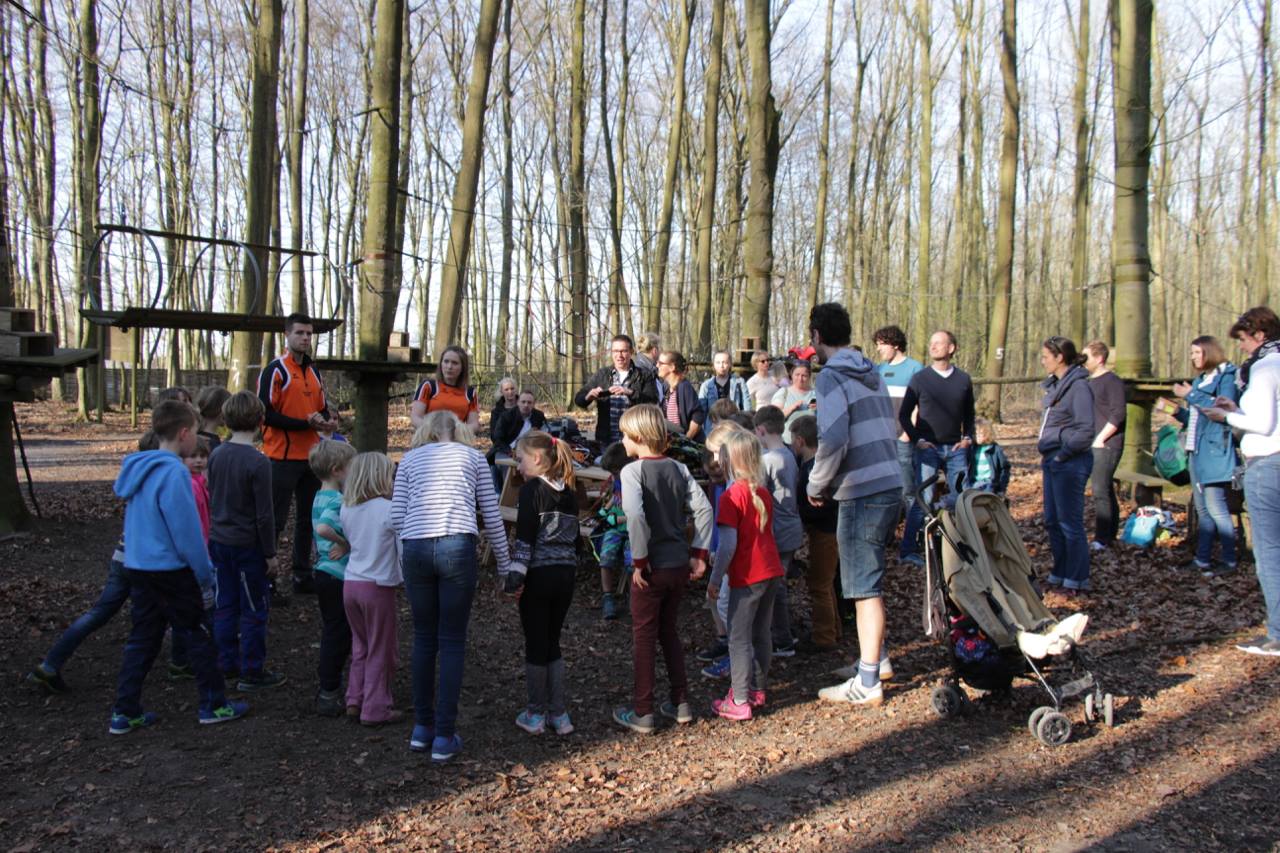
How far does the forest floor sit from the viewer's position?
3.58 m

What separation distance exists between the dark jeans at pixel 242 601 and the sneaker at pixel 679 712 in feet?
7.63

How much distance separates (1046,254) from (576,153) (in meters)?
25.9

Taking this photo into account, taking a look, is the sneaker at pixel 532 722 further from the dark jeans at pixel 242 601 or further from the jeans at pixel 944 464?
the jeans at pixel 944 464

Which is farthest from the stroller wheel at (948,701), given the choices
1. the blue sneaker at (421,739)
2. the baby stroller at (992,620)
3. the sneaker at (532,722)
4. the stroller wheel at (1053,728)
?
the blue sneaker at (421,739)

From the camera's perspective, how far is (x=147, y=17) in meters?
27.1

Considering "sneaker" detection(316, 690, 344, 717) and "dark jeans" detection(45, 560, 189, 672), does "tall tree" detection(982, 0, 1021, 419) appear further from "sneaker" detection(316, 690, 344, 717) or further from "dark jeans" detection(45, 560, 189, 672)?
"dark jeans" detection(45, 560, 189, 672)

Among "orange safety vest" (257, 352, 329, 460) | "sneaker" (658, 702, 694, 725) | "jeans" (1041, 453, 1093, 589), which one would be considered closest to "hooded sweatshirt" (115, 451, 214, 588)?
"orange safety vest" (257, 352, 329, 460)

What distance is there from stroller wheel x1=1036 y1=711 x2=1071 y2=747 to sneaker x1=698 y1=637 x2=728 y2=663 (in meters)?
2.06

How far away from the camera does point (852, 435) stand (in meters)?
4.93

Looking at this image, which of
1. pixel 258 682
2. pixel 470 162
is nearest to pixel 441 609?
pixel 258 682

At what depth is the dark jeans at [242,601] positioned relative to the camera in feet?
16.9

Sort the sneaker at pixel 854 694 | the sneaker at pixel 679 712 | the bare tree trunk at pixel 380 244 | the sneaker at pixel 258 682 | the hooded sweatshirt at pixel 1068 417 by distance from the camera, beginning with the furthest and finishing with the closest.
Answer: the bare tree trunk at pixel 380 244 < the hooded sweatshirt at pixel 1068 417 < the sneaker at pixel 258 682 < the sneaker at pixel 854 694 < the sneaker at pixel 679 712

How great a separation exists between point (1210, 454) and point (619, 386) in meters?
4.83

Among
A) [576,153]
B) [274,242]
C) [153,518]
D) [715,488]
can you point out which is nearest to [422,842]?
[153,518]
